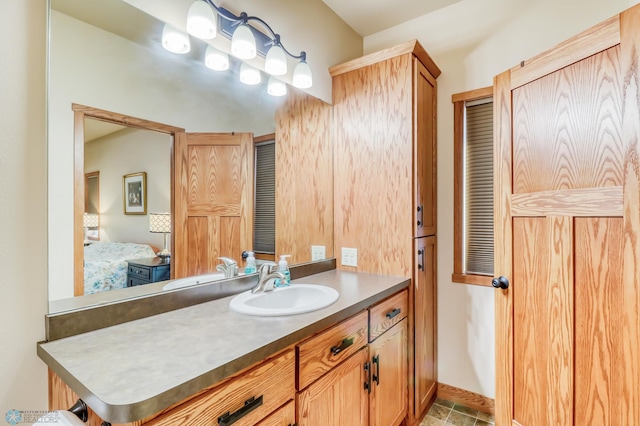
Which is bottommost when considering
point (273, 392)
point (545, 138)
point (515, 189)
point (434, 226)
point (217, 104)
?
point (273, 392)

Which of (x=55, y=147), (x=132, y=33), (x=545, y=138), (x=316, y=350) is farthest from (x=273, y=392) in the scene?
(x=545, y=138)

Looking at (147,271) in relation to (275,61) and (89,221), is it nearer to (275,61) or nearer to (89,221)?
(89,221)

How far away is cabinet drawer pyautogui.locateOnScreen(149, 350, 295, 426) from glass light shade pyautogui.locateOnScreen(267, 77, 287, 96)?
1431 millimetres

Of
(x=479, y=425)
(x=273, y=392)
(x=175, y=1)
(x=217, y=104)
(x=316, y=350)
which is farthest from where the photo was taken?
(x=479, y=425)

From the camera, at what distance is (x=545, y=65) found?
1.44 metres

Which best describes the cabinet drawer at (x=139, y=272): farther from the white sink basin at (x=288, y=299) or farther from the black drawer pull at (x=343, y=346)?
the black drawer pull at (x=343, y=346)

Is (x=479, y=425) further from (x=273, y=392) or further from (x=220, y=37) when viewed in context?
(x=220, y=37)

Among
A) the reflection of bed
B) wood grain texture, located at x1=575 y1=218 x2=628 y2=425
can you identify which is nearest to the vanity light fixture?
the reflection of bed

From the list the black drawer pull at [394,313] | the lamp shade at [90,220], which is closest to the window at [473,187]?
the black drawer pull at [394,313]

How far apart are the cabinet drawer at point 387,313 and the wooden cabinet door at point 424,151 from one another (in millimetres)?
394

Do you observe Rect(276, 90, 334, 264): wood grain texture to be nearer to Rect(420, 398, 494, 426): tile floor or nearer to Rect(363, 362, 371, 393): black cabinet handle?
Rect(363, 362, 371, 393): black cabinet handle

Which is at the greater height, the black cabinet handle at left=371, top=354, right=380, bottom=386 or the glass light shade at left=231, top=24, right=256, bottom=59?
the glass light shade at left=231, top=24, right=256, bottom=59

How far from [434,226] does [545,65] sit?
1.10m

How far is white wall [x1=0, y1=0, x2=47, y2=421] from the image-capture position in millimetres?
870
